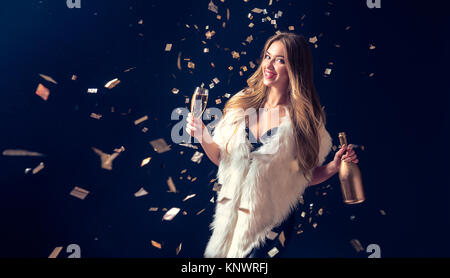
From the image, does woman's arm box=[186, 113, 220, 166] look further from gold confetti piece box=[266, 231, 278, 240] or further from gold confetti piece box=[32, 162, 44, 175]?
gold confetti piece box=[32, 162, 44, 175]

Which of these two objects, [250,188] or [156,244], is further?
[156,244]

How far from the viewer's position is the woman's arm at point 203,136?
5.91ft

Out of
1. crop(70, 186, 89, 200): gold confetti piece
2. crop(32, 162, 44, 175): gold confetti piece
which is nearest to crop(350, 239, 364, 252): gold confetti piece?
crop(70, 186, 89, 200): gold confetti piece

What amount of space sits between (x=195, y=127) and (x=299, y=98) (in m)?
0.51

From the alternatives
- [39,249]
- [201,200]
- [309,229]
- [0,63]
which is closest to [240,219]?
[201,200]

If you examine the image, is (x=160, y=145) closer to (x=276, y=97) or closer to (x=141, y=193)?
(x=141, y=193)

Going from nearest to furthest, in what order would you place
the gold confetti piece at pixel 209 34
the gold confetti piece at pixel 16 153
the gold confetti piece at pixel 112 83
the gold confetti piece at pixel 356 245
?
1. the gold confetti piece at pixel 16 153
2. the gold confetti piece at pixel 112 83
3. the gold confetti piece at pixel 209 34
4. the gold confetti piece at pixel 356 245

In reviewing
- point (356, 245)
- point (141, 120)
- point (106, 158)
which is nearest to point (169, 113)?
point (141, 120)

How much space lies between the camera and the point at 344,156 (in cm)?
199

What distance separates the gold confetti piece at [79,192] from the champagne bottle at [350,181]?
121 cm

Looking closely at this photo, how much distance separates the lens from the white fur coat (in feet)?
6.02

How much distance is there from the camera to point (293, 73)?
1906 millimetres

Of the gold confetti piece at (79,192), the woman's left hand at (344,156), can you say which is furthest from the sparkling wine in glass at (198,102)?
the woman's left hand at (344,156)

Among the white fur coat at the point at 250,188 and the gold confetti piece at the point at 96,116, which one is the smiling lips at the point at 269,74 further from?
the gold confetti piece at the point at 96,116
